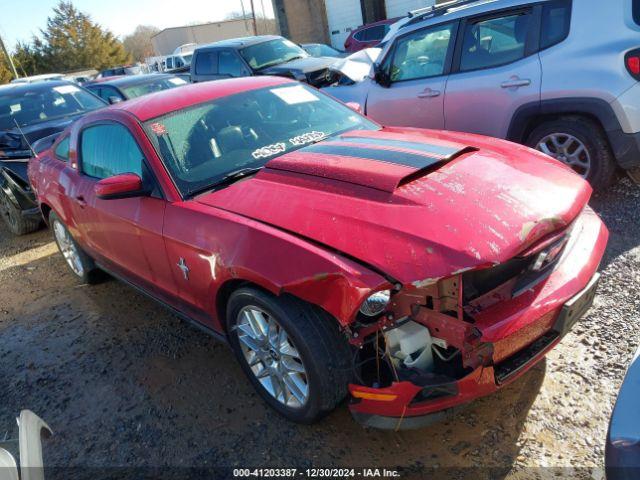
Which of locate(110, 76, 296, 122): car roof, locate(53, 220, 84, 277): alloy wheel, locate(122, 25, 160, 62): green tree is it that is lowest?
locate(53, 220, 84, 277): alloy wheel

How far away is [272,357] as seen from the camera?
8.11 ft

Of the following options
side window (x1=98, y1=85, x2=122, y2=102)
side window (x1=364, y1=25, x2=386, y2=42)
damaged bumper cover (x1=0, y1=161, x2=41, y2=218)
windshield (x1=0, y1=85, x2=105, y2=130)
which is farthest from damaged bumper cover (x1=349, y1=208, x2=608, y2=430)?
side window (x1=364, y1=25, x2=386, y2=42)

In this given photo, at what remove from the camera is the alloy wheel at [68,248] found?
4.43m

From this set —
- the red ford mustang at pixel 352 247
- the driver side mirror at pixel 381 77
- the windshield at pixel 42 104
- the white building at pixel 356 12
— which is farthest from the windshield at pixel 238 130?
the white building at pixel 356 12

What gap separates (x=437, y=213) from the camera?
82.5 inches

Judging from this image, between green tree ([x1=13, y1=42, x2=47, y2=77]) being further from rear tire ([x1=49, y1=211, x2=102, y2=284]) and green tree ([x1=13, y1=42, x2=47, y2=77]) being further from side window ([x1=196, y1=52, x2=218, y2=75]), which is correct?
rear tire ([x1=49, y1=211, x2=102, y2=284])

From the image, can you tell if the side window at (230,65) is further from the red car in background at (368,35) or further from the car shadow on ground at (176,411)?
the car shadow on ground at (176,411)

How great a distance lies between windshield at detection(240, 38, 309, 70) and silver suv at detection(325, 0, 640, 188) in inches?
190

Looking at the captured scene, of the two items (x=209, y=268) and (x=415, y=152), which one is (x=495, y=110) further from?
(x=209, y=268)

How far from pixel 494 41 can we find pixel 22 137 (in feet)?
18.4

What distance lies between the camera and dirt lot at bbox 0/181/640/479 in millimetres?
2234

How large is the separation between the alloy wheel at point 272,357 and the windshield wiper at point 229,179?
0.76 meters

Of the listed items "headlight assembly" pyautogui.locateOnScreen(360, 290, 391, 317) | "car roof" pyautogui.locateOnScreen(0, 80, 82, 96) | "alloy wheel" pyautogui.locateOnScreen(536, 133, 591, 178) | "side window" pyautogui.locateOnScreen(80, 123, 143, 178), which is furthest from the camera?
"car roof" pyautogui.locateOnScreen(0, 80, 82, 96)

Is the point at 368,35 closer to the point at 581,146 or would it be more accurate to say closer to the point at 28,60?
the point at 581,146
